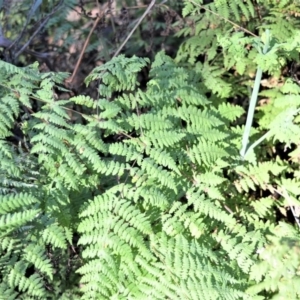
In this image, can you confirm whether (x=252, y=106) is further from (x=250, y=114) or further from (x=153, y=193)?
(x=153, y=193)

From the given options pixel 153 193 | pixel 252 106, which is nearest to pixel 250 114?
pixel 252 106

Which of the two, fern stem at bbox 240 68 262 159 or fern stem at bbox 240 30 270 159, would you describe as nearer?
fern stem at bbox 240 30 270 159

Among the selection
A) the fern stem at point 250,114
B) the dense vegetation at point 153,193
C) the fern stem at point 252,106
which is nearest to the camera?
the dense vegetation at point 153,193

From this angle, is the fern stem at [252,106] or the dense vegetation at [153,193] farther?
the fern stem at [252,106]

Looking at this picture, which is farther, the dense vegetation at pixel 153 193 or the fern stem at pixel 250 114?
the fern stem at pixel 250 114


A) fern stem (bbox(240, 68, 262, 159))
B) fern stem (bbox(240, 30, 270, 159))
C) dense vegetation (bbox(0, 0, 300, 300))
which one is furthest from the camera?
fern stem (bbox(240, 68, 262, 159))

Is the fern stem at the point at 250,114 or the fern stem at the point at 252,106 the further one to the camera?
the fern stem at the point at 250,114

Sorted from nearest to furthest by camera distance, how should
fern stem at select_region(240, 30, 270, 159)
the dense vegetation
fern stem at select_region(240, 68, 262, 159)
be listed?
the dense vegetation
fern stem at select_region(240, 30, 270, 159)
fern stem at select_region(240, 68, 262, 159)

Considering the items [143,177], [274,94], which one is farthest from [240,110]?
[143,177]

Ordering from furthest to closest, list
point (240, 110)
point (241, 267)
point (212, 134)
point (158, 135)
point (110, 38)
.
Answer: point (110, 38) → point (240, 110) → point (212, 134) → point (158, 135) → point (241, 267)

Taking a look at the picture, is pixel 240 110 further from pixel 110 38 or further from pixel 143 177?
pixel 110 38

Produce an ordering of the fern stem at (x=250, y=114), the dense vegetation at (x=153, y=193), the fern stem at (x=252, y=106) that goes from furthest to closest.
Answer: the fern stem at (x=250, y=114) < the fern stem at (x=252, y=106) < the dense vegetation at (x=153, y=193)

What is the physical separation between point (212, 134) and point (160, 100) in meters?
0.38

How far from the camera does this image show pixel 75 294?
8.20 ft
